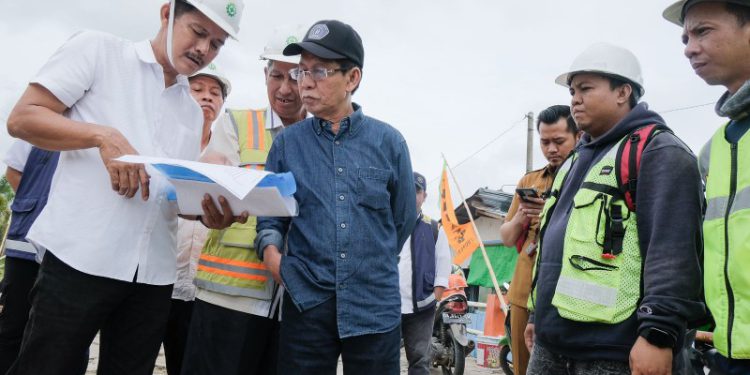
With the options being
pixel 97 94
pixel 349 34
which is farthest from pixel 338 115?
pixel 97 94

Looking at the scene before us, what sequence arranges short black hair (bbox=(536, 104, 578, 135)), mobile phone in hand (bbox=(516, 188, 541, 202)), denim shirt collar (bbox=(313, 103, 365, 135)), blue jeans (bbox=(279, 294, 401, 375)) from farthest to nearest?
short black hair (bbox=(536, 104, 578, 135))
mobile phone in hand (bbox=(516, 188, 541, 202))
denim shirt collar (bbox=(313, 103, 365, 135))
blue jeans (bbox=(279, 294, 401, 375))

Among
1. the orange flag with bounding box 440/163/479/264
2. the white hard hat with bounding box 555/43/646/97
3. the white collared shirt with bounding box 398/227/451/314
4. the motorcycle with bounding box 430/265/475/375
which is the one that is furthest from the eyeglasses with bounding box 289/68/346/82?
the orange flag with bounding box 440/163/479/264

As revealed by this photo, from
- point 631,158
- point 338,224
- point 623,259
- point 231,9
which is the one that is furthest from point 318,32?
point 623,259

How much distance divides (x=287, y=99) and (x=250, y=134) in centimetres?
29

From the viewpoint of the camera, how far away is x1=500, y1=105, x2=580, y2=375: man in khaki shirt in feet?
11.4

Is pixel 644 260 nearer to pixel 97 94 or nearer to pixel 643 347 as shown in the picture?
pixel 643 347

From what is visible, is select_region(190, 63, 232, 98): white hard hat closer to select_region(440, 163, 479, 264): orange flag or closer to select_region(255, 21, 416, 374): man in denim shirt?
select_region(255, 21, 416, 374): man in denim shirt

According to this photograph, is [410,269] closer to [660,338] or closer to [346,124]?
[346,124]

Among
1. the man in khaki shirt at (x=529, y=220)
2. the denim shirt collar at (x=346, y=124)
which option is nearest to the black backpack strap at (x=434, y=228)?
the man in khaki shirt at (x=529, y=220)

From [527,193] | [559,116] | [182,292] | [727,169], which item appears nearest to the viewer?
[727,169]

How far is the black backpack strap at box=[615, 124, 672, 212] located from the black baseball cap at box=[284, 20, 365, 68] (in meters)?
1.23

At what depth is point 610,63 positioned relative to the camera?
8.52 feet

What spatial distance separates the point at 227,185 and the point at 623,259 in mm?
1546

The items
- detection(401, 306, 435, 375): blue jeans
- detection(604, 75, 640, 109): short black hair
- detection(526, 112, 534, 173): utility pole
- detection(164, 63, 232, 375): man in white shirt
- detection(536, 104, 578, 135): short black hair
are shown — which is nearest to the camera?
detection(604, 75, 640, 109): short black hair
